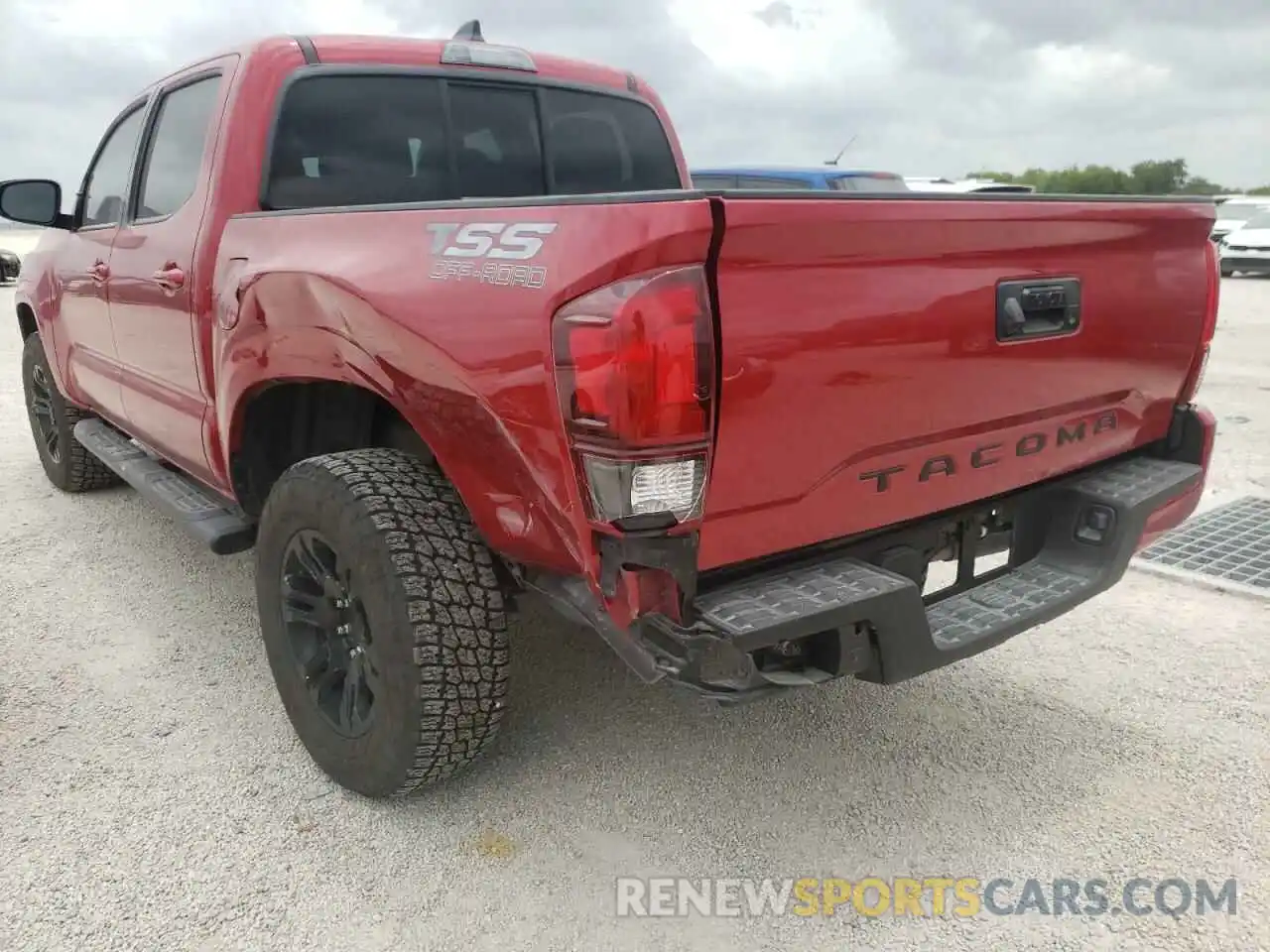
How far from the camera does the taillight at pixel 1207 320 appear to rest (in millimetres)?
2742

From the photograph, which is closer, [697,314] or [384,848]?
[697,314]

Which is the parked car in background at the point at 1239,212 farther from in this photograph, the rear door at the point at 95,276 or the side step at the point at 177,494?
the side step at the point at 177,494

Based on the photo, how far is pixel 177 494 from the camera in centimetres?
360

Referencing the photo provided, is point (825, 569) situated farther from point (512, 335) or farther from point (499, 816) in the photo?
point (499, 816)

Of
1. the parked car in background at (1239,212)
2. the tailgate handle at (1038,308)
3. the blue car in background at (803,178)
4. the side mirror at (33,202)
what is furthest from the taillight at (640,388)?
the parked car in background at (1239,212)

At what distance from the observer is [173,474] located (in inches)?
154

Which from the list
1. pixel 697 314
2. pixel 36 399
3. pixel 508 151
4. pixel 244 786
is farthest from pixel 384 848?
pixel 36 399

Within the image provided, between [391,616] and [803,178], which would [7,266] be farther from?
[391,616]

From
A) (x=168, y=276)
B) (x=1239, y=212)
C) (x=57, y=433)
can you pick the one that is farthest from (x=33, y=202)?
(x=1239, y=212)

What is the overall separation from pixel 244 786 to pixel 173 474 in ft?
5.52

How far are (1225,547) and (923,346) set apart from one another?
309cm

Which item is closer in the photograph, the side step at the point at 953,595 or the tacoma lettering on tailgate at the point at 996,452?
the side step at the point at 953,595

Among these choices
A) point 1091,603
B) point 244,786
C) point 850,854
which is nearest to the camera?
point 850,854

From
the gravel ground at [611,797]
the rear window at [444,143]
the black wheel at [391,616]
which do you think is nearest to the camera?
the gravel ground at [611,797]
